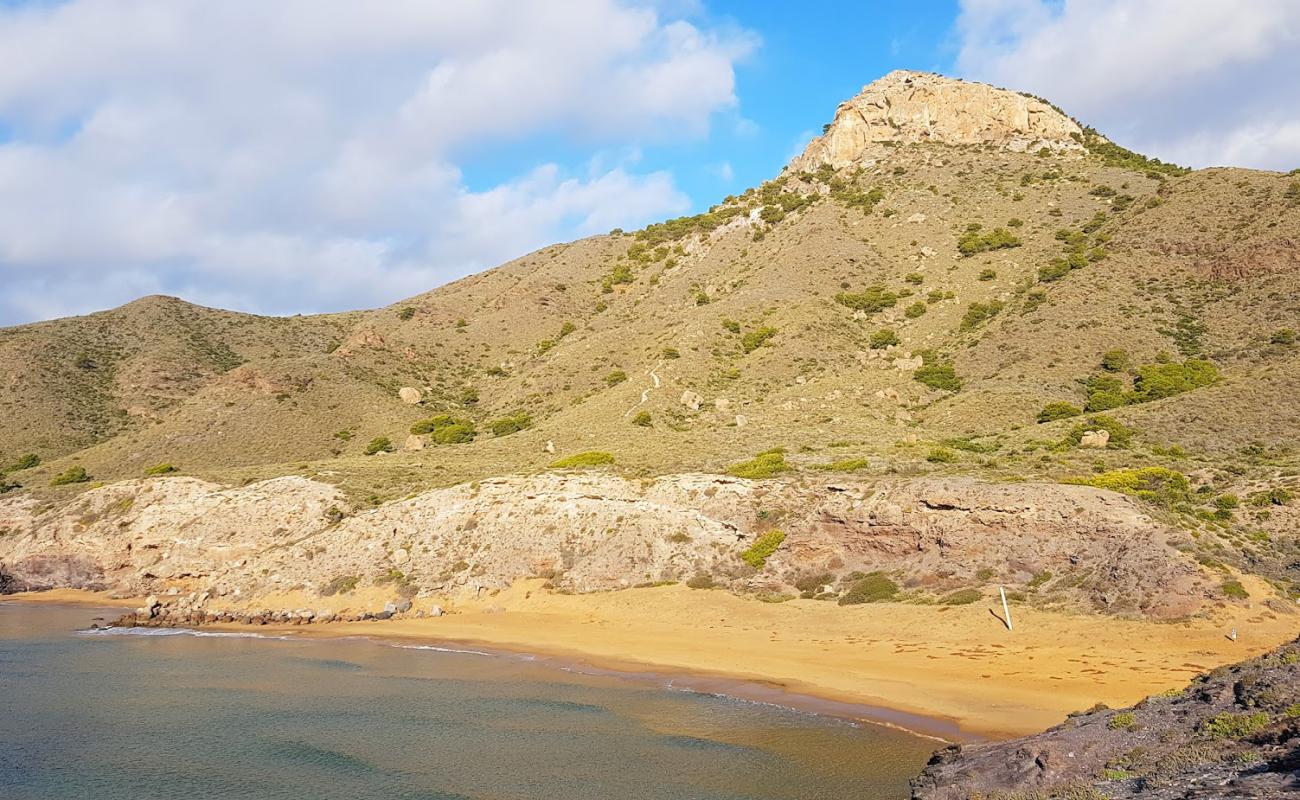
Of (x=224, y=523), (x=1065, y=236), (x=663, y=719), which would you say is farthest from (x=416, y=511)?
(x=1065, y=236)

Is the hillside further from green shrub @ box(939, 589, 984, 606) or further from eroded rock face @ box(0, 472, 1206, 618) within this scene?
green shrub @ box(939, 589, 984, 606)

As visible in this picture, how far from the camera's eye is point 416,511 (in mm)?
41594

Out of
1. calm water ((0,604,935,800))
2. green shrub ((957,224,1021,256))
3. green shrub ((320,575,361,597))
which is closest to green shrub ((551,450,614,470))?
green shrub ((320,575,361,597))

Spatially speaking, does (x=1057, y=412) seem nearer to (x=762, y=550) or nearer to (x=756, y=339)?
(x=756, y=339)

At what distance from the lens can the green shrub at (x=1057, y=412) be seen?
2056 inches

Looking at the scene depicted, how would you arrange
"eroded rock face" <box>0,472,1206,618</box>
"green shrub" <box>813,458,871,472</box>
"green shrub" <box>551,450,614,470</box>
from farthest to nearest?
"green shrub" <box>551,450,614,470</box>
"green shrub" <box>813,458,871,472</box>
"eroded rock face" <box>0,472,1206,618</box>

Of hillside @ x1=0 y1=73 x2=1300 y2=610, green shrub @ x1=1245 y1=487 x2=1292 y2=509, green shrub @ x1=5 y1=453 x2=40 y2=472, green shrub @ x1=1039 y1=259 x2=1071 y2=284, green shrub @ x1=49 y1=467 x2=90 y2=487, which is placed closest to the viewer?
green shrub @ x1=1245 y1=487 x2=1292 y2=509

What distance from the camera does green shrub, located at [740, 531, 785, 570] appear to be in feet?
112

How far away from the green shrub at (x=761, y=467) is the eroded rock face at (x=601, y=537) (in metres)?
1.15

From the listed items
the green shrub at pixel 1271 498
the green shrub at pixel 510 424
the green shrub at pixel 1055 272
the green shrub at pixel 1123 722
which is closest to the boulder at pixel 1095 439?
the green shrub at pixel 1271 498

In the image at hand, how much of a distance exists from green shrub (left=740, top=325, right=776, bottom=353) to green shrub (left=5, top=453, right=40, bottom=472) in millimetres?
60425

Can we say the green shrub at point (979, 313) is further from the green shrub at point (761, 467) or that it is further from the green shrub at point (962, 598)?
the green shrub at point (962, 598)

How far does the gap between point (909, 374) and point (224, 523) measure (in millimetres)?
49718

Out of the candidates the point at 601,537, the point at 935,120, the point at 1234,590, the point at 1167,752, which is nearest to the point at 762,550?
the point at 601,537
